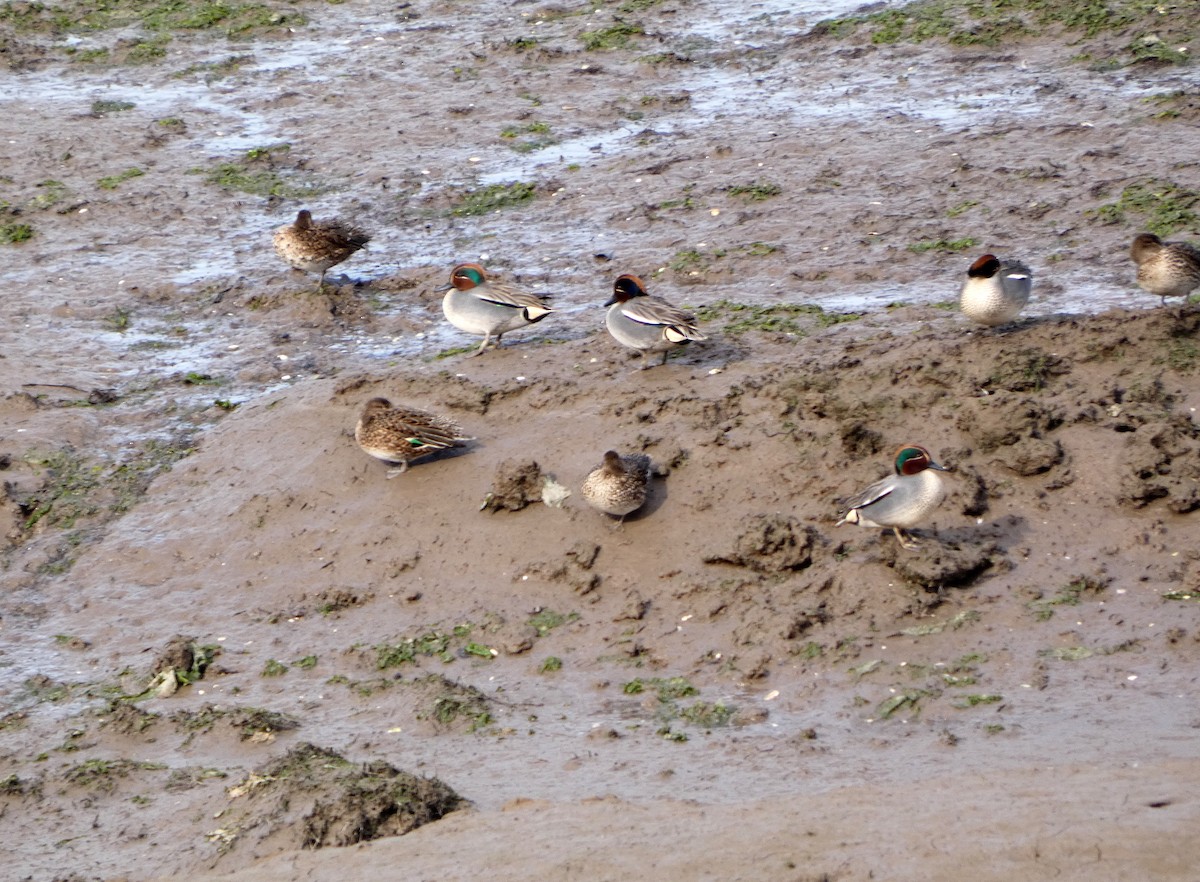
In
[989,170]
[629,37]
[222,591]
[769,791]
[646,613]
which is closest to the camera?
[769,791]

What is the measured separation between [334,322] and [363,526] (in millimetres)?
3025

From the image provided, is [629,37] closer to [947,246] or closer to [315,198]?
[315,198]

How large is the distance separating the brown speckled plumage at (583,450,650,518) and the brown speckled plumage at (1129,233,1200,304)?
360cm

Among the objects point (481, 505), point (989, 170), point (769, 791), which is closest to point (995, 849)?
point (769, 791)

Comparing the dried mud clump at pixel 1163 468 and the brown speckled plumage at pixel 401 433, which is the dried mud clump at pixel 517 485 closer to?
the brown speckled plumage at pixel 401 433

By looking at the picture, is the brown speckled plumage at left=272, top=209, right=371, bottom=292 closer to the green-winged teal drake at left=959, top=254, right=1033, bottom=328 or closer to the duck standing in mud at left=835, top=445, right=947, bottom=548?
the green-winged teal drake at left=959, top=254, right=1033, bottom=328

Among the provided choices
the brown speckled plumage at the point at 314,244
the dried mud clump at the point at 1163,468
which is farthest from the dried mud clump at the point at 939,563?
the brown speckled plumage at the point at 314,244

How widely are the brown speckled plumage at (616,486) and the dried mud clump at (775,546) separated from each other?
2.05ft

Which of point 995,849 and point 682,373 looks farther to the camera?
point 682,373

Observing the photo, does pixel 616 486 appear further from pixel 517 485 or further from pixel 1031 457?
pixel 1031 457

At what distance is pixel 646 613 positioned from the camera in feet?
26.5

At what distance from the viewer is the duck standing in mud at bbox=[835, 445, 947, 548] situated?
782cm

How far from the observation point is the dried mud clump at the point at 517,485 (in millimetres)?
8789

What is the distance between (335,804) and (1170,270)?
6.23m
